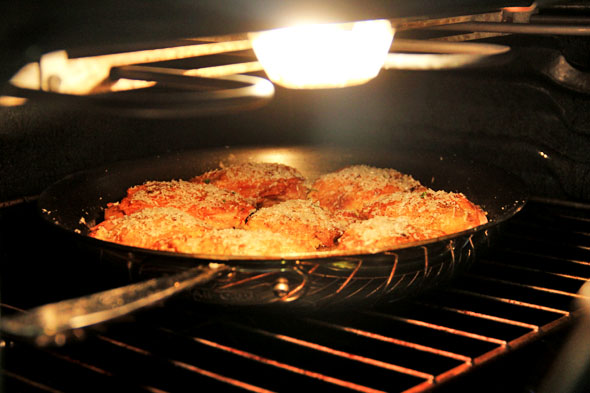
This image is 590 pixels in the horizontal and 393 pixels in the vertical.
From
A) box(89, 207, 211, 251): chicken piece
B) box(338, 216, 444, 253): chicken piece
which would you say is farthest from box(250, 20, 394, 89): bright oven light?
box(89, 207, 211, 251): chicken piece

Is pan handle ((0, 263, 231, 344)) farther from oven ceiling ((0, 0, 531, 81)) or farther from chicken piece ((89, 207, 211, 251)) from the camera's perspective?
chicken piece ((89, 207, 211, 251))

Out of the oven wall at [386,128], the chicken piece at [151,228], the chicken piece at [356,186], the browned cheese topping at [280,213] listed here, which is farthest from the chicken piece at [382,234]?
the oven wall at [386,128]

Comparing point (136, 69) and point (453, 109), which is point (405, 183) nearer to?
point (453, 109)

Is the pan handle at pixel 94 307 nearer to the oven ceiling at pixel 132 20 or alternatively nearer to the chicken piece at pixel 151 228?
the oven ceiling at pixel 132 20

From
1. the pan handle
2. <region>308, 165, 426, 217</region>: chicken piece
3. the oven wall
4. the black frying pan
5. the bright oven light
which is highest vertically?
the oven wall

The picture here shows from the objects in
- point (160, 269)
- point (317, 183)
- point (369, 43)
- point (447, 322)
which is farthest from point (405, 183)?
point (160, 269)
